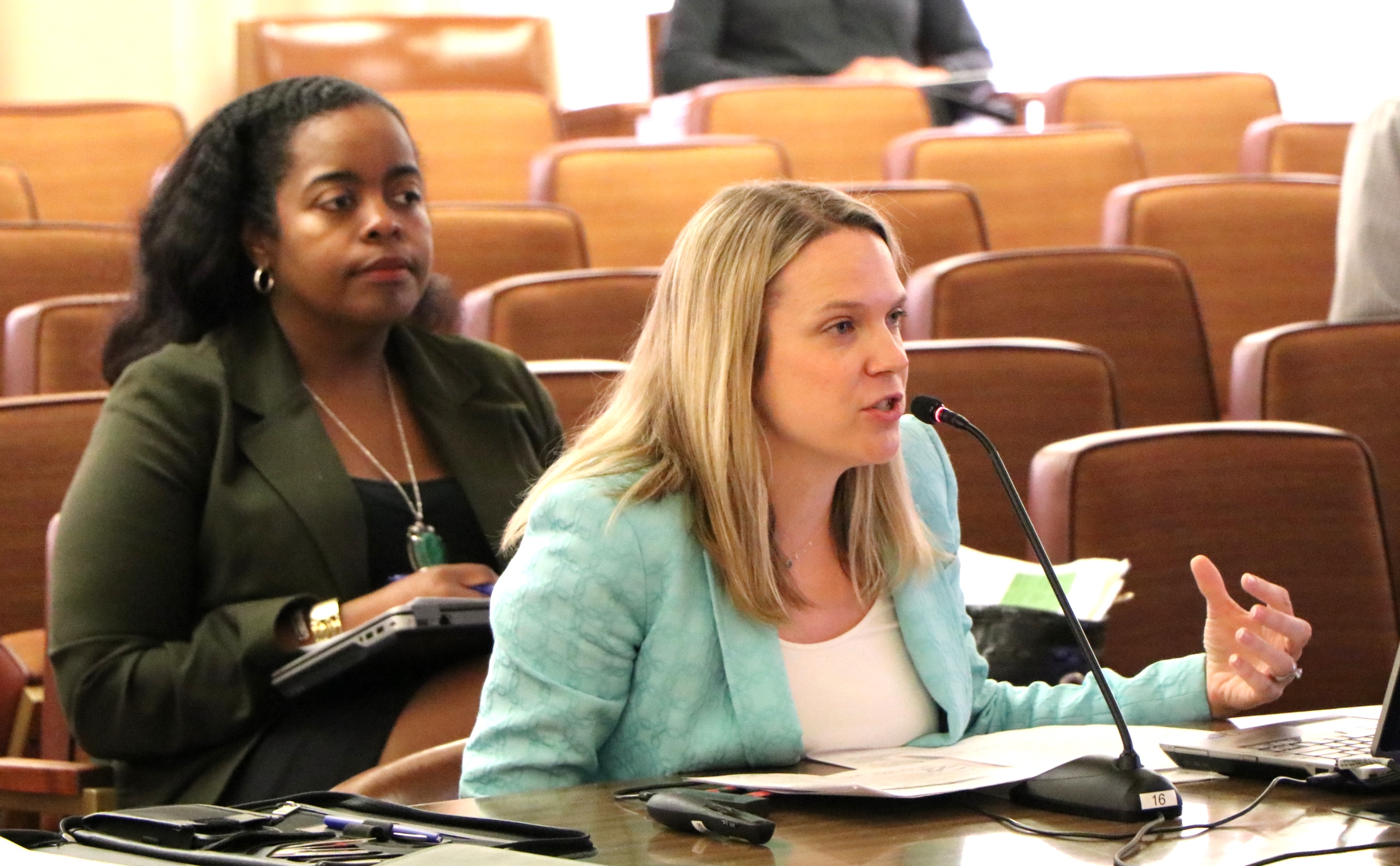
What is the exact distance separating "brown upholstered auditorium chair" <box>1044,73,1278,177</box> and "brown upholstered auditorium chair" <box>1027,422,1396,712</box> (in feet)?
8.60

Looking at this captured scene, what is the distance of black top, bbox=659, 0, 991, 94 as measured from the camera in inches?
198

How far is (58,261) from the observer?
3018mm

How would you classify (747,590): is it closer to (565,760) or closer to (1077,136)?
(565,760)

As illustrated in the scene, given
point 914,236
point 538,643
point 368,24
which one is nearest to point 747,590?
point 538,643

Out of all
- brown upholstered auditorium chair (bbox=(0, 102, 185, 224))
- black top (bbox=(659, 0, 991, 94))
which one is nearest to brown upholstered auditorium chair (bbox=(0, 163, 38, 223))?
brown upholstered auditorium chair (bbox=(0, 102, 185, 224))

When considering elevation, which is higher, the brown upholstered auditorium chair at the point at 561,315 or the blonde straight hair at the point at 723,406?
the blonde straight hair at the point at 723,406

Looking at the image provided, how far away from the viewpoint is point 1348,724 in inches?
55.9

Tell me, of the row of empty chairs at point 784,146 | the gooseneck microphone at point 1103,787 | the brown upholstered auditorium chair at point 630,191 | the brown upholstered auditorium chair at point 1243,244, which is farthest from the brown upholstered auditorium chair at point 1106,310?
the gooseneck microphone at point 1103,787

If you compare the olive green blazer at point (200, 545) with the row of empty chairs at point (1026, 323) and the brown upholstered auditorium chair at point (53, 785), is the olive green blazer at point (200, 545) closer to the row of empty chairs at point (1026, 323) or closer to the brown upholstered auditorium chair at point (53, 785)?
the brown upholstered auditorium chair at point (53, 785)

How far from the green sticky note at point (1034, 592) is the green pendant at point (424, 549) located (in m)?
0.64

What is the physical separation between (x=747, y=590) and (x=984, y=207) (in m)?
2.64

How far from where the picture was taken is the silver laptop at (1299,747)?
122 centimetres

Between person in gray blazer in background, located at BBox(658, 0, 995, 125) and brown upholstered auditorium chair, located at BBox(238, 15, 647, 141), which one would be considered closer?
person in gray blazer in background, located at BBox(658, 0, 995, 125)

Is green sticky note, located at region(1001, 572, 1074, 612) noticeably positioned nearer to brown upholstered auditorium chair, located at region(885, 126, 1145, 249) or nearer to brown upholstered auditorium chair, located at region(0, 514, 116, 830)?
brown upholstered auditorium chair, located at region(0, 514, 116, 830)
